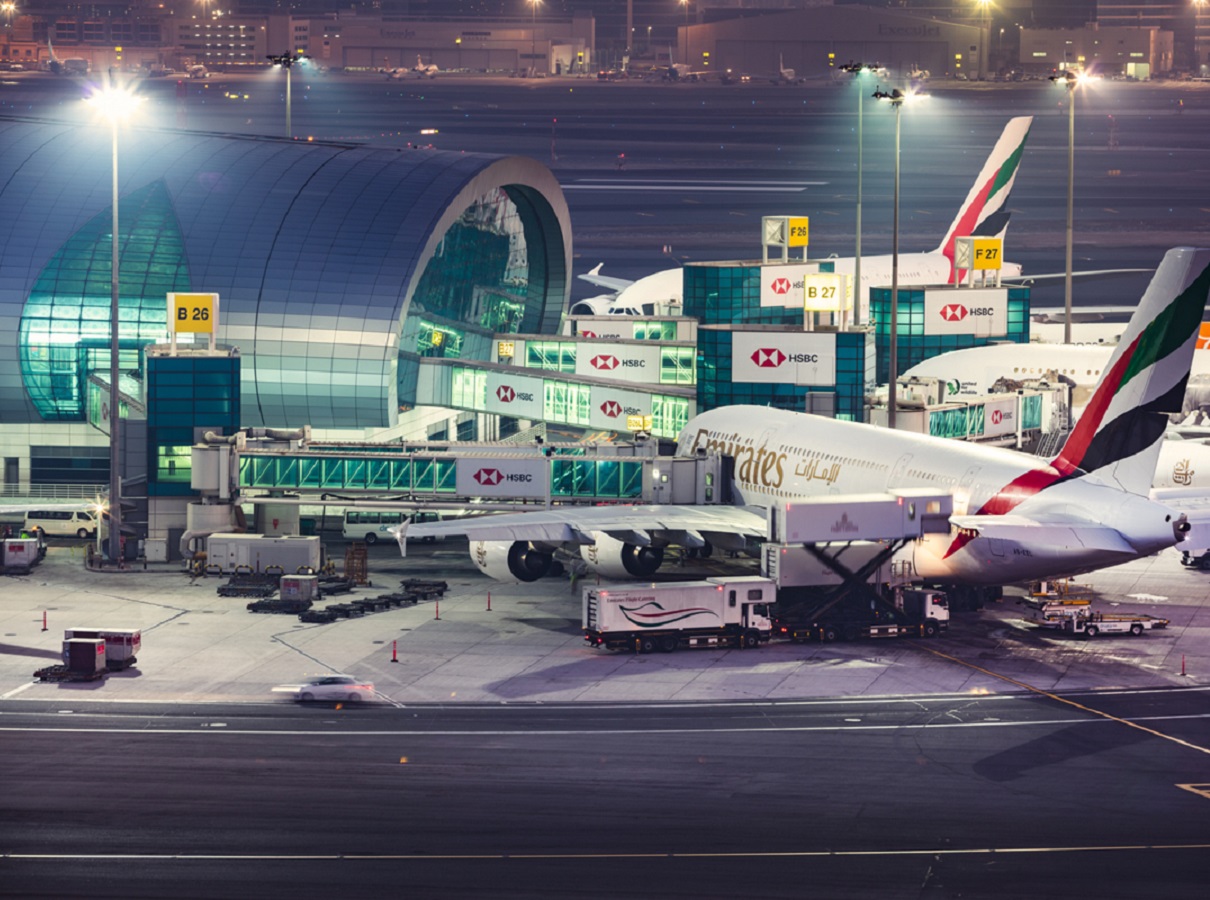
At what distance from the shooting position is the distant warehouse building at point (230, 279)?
338 ft

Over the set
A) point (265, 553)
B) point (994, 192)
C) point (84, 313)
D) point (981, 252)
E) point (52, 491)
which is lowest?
point (265, 553)

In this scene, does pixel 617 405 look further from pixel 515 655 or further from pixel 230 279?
pixel 515 655

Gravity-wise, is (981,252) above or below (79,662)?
above

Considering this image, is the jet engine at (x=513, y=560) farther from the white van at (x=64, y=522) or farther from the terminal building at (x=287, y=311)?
the white van at (x=64, y=522)

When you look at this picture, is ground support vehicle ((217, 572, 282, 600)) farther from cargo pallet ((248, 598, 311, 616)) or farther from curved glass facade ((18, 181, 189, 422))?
curved glass facade ((18, 181, 189, 422))

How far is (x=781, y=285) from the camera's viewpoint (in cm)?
12519

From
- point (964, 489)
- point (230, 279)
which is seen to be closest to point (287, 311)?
point (230, 279)

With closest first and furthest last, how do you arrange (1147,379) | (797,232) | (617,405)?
(1147,379) → (617,405) → (797,232)

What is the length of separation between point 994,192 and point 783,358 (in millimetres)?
50620

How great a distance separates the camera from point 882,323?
120375 mm

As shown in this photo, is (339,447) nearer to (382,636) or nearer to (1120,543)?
(382,636)

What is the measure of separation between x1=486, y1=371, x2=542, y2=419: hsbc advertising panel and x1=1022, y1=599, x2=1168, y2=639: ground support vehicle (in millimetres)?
39051

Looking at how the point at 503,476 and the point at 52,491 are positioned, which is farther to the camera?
the point at 52,491

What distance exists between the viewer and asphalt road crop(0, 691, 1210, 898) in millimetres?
44062
